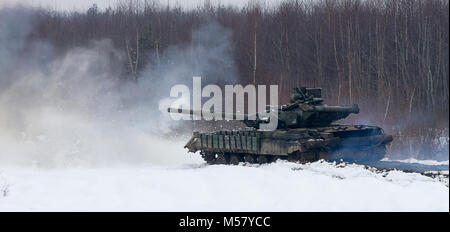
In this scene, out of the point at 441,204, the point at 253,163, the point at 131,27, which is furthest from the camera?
the point at 131,27

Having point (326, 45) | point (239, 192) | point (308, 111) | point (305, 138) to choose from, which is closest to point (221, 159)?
point (308, 111)

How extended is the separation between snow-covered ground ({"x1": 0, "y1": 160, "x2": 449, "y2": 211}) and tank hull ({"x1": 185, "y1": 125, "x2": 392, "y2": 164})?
7.69ft

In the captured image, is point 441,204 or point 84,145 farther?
point 84,145

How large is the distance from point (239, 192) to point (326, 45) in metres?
17.4

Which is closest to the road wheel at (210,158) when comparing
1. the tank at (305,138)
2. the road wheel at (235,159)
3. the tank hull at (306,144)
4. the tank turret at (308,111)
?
the tank at (305,138)

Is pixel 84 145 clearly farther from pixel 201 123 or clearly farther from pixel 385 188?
pixel 385 188

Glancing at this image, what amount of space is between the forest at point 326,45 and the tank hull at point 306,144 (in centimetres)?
79

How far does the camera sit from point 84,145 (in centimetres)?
2488

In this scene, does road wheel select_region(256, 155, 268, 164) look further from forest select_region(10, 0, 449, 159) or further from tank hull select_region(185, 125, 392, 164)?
forest select_region(10, 0, 449, 159)

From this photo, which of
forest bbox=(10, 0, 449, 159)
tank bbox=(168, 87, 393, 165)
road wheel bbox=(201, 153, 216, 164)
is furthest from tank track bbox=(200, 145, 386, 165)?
forest bbox=(10, 0, 449, 159)

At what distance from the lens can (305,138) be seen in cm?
1706

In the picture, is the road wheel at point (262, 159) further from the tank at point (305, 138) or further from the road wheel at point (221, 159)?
the road wheel at point (221, 159)

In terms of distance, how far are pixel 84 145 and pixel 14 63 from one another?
1010cm

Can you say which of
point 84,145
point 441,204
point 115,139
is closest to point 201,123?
point 115,139
